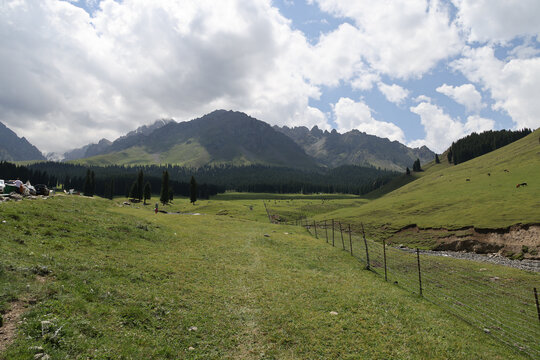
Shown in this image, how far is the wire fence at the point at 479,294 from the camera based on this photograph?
604 inches

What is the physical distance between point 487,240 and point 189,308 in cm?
5177

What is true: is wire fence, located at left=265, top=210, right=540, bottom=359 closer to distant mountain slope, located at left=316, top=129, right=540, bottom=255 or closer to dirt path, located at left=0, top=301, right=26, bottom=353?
distant mountain slope, located at left=316, top=129, right=540, bottom=255

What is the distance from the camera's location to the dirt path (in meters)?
8.52

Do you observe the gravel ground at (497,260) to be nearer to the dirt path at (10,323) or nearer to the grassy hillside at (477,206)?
the grassy hillside at (477,206)

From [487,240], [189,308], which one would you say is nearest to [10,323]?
[189,308]

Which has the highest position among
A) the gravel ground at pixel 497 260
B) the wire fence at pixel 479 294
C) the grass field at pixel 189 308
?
the grass field at pixel 189 308

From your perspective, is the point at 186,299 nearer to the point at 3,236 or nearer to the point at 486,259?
the point at 3,236

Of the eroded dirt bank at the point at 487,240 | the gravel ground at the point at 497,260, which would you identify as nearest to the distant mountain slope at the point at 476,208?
the eroded dirt bank at the point at 487,240

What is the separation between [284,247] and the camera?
3825cm

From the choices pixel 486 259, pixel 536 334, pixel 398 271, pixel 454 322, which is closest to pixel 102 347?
pixel 454 322

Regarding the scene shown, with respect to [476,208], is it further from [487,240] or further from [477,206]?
[487,240]

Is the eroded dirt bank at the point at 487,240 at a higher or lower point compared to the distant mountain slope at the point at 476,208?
lower

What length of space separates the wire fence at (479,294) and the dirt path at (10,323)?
71.7 ft

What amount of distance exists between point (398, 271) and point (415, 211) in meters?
49.5
